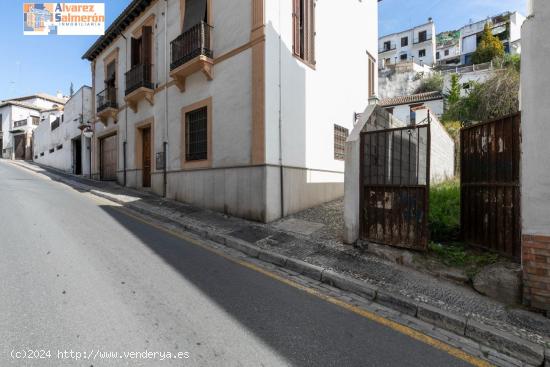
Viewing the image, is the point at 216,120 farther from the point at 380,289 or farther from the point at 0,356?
the point at 0,356

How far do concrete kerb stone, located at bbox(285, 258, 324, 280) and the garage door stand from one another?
13.3 m

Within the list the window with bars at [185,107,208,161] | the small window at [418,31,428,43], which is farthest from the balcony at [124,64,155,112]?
the small window at [418,31,428,43]

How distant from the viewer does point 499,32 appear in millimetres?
39250

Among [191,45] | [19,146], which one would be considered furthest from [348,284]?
[19,146]

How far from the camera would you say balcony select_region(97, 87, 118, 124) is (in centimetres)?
1496

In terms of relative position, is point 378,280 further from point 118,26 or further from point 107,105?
point 118,26

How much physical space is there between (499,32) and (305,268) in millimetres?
48223

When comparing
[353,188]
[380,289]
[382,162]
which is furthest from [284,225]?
[380,289]

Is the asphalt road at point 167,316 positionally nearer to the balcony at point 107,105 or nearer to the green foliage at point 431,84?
the balcony at point 107,105

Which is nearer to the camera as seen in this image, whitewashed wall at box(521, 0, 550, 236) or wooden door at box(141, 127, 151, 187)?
whitewashed wall at box(521, 0, 550, 236)

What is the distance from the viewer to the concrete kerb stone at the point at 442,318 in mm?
3330

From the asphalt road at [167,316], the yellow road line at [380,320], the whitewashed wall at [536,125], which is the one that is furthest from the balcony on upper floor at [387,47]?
the asphalt road at [167,316]

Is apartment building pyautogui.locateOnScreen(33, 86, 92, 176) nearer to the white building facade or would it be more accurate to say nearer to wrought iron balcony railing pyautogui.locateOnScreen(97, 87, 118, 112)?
wrought iron balcony railing pyautogui.locateOnScreen(97, 87, 118, 112)

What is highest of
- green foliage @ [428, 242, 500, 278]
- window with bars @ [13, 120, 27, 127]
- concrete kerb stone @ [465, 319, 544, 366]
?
window with bars @ [13, 120, 27, 127]
